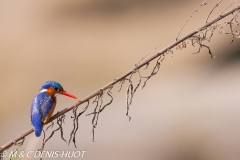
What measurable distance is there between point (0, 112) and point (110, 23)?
7.92ft

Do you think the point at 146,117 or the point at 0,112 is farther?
the point at 0,112

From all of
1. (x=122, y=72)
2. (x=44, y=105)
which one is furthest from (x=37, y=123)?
(x=122, y=72)

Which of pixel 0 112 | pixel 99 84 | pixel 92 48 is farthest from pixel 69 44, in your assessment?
pixel 0 112

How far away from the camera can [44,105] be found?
2.60m

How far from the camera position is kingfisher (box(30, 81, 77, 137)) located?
2489 millimetres

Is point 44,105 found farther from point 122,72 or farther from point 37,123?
point 122,72

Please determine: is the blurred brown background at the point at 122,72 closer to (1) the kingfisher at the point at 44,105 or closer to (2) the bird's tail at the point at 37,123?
(1) the kingfisher at the point at 44,105

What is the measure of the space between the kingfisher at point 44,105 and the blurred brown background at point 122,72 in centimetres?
268

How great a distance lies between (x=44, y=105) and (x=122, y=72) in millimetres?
5207

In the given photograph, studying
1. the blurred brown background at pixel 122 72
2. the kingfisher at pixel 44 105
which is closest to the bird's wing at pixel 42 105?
the kingfisher at pixel 44 105

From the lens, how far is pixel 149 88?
22.7 ft

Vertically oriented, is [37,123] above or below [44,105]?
below

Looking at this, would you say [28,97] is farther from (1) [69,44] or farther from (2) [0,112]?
(1) [69,44]

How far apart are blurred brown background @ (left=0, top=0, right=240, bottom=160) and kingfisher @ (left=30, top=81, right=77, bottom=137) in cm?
268
